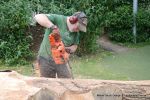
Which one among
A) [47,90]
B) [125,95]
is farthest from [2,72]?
[125,95]

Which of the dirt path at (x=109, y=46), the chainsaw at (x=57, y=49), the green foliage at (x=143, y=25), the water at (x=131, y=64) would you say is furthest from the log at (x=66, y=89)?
the green foliage at (x=143, y=25)

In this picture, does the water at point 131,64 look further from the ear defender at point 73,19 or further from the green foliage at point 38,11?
the ear defender at point 73,19

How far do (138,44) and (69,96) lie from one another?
9.65m

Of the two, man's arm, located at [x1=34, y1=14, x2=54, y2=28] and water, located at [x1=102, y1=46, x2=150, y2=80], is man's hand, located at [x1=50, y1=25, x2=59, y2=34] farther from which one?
A: water, located at [x1=102, y1=46, x2=150, y2=80]

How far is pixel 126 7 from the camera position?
45.7ft

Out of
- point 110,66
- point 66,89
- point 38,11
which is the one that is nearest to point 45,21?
point 66,89

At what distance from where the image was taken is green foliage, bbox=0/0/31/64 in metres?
10.5

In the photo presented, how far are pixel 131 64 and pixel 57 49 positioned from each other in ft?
18.3

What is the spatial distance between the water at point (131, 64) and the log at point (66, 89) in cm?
494

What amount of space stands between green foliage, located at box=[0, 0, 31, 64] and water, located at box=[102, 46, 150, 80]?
7.14 feet

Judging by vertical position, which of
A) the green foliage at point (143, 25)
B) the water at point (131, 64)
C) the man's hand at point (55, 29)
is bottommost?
the water at point (131, 64)

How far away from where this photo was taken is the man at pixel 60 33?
5582 mm

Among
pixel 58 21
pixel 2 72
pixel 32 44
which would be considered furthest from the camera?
pixel 32 44

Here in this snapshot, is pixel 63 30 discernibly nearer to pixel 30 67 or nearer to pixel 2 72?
pixel 2 72
